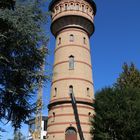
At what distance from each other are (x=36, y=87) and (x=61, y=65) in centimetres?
1706

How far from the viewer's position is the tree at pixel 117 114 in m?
20.7

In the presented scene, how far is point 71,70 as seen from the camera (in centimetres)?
2894

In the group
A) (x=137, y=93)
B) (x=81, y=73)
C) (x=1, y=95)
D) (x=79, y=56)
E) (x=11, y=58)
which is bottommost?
(x=1, y=95)

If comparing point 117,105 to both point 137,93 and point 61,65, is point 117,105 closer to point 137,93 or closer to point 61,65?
point 137,93

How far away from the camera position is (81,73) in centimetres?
2895

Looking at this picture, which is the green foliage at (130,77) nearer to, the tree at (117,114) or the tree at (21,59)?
the tree at (117,114)

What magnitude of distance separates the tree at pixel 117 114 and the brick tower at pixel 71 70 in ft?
13.9

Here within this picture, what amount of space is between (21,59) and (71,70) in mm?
16742

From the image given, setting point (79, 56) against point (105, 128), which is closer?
point (105, 128)

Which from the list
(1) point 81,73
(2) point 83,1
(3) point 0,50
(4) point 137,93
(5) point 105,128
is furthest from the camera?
(2) point 83,1

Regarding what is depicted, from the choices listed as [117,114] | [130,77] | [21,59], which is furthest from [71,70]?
[21,59]

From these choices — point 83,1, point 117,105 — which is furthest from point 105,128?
point 83,1

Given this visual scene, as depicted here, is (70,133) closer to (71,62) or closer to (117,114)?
(71,62)

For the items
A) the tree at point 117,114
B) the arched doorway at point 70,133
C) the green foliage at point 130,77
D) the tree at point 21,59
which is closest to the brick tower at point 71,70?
the arched doorway at point 70,133
